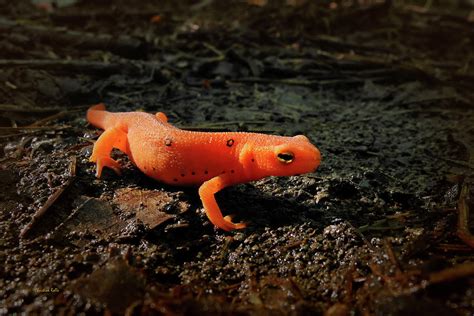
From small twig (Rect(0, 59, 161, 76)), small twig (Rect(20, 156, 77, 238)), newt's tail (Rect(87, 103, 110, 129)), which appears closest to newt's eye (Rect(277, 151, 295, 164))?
small twig (Rect(20, 156, 77, 238))

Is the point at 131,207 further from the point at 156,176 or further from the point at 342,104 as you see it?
the point at 342,104

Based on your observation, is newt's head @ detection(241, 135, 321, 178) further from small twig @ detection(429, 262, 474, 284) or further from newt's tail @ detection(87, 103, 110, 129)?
newt's tail @ detection(87, 103, 110, 129)

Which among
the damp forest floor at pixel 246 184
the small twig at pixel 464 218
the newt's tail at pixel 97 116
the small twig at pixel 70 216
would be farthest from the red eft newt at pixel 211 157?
the small twig at pixel 464 218

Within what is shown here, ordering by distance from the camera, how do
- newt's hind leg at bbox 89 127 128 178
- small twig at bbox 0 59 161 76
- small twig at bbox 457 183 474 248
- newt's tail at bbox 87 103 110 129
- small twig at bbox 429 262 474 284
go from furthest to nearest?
small twig at bbox 0 59 161 76 → newt's tail at bbox 87 103 110 129 → newt's hind leg at bbox 89 127 128 178 → small twig at bbox 457 183 474 248 → small twig at bbox 429 262 474 284

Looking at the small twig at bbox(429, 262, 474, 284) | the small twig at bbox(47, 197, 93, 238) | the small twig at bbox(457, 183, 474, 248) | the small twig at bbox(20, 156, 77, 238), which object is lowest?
the small twig at bbox(47, 197, 93, 238)

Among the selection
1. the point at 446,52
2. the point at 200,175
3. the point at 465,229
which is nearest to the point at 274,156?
the point at 200,175

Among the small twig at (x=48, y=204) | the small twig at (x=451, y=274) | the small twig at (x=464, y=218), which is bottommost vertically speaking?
the small twig at (x=48, y=204)

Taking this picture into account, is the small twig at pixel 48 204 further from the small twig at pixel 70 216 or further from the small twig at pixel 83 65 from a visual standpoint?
the small twig at pixel 83 65

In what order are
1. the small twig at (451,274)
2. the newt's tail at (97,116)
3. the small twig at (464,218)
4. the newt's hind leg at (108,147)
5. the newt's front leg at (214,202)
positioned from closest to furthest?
the small twig at (451,274), the small twig at (464,218), the newt's front leg at (214,202), the newt's hind leg at (108,147), the newt's tail at (97,116)
